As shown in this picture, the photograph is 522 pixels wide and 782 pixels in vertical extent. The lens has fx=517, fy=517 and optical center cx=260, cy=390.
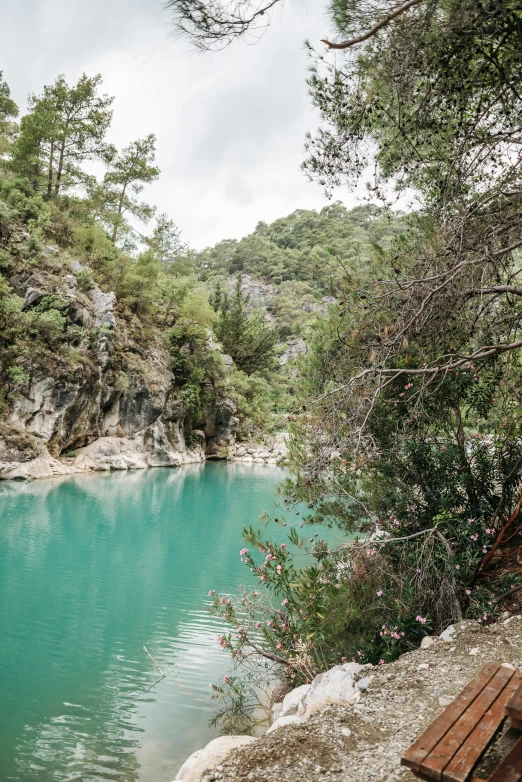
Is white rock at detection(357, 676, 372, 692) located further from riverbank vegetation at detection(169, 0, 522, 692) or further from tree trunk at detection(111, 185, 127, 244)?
tree trunk at detection(111, 185, 127, 244)

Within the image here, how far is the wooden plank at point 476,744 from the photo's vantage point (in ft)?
5.19

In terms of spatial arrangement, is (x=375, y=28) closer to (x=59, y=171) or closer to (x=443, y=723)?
(x=443, y=723)

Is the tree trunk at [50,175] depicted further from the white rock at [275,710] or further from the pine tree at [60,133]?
the white rock at [275,710]

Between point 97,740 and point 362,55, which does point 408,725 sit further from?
point 362,55

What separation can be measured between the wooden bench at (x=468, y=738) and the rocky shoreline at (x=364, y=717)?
0.79 ft

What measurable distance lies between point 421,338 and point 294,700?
2826 millimetres

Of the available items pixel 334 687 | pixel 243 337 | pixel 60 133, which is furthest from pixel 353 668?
pixel 243 337

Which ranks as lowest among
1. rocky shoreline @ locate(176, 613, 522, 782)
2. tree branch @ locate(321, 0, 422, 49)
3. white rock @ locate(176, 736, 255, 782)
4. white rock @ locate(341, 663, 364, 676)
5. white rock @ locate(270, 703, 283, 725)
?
white rock @ locate(270, 703, 283, 725)

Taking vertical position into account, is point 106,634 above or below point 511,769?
below

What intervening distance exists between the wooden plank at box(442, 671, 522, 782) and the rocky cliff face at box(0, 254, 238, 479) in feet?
55.4

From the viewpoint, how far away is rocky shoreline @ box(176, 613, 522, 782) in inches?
88.4

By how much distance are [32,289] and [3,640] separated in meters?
16.2

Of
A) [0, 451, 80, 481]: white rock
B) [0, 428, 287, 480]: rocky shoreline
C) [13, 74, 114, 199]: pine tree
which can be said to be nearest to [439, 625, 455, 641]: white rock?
[0, 428, 287, 480]: rocky shoreline

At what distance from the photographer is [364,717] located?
9.10 feet
